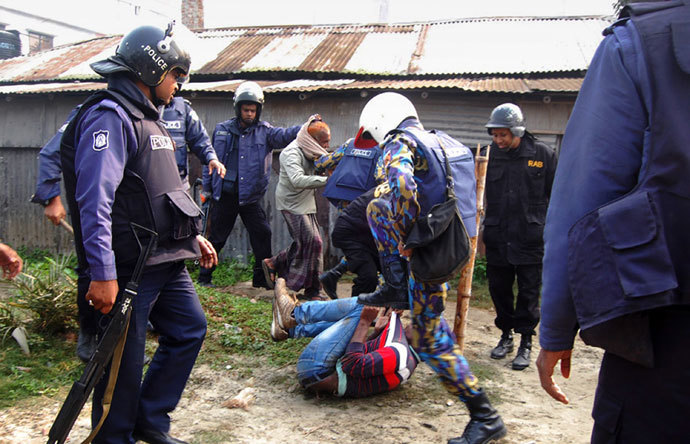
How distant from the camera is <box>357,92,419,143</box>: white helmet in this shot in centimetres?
368

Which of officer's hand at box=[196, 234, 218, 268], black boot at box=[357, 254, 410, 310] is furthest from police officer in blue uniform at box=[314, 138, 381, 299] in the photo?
officer's hand at box=[196, 234, 218, 268]

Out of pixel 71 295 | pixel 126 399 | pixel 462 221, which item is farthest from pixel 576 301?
pixel 71 295

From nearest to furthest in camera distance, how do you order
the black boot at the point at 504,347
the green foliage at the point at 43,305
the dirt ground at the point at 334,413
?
the dirt ground at the point at 334,413
the green foliage at the point at 43,305
the black boot at the point at 504,347

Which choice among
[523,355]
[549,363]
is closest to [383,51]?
[523,355]

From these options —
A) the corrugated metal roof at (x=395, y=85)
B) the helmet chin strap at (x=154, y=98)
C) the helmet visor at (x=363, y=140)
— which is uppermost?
the corrugated metal roof at (x=395, y=85)

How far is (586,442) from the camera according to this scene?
3328 mm

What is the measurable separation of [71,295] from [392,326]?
2.79m

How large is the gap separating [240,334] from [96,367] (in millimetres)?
2589

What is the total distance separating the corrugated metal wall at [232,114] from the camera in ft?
25.4

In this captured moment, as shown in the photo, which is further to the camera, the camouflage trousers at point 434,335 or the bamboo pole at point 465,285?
the bamboo pole at point 465,285

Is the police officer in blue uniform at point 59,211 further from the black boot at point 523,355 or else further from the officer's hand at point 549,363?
the black boot at point 523,355

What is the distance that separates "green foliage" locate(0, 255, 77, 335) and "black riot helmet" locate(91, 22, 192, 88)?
8.34 ft

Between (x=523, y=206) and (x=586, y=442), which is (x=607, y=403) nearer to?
(x=586, y=442)

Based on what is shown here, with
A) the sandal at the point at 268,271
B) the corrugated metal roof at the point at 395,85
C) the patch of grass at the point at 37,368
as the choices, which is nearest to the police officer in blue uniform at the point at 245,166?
the sandal at the point at 268,271
